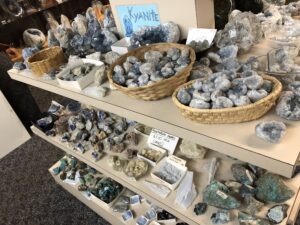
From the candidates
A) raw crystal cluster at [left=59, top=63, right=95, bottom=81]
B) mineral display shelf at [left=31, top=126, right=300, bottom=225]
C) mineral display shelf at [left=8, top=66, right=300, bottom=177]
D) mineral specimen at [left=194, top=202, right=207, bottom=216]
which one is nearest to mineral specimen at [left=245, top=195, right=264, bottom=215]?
mineral display shelf at [left=31, top=126, right=300, bottom=225]

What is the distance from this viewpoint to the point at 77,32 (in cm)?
123

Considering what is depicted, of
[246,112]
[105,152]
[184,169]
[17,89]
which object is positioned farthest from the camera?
[17,89]

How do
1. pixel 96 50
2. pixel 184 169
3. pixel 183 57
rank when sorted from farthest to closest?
pixel 96 50
pixel 184 169
pixel 183 57

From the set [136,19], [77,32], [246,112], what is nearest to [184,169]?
[246,112]

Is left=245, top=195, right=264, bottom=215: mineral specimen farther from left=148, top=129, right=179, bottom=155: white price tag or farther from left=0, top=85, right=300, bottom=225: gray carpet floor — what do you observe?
left=0, top=85, right=300, bottom=225: gray carpet floor

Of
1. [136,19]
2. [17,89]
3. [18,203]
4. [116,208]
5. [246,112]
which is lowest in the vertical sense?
[18,203]

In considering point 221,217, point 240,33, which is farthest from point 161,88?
point 221,217

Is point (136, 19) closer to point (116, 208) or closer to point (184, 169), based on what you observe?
point (184, 169)

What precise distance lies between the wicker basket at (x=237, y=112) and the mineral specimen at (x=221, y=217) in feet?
1.15

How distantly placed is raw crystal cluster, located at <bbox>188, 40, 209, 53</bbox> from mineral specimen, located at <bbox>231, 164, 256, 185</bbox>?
0.40 metres

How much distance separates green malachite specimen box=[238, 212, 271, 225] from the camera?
75 centimetres

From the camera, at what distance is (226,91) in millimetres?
623

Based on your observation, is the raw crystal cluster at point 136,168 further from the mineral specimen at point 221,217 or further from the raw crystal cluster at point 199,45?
the raw crystal cluster at point 199,45

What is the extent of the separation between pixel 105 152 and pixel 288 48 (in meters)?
0.83
